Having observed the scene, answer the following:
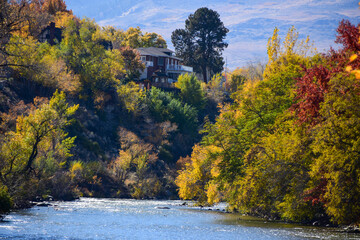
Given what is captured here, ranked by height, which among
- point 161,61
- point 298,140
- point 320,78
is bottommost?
point 298,140

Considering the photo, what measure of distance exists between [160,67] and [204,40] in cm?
1540

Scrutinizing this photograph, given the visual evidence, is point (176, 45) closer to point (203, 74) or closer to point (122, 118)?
point (203, 74)

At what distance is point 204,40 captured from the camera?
440 feet

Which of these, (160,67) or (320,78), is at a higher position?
(160,67)

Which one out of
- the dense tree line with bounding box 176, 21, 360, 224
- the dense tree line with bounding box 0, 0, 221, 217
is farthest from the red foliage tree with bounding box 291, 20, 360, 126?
the dense tree line with bounding box 0, 0, 221, 217

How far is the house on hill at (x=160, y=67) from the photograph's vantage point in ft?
400

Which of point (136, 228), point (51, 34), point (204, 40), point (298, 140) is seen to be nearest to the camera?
point (136, 228)

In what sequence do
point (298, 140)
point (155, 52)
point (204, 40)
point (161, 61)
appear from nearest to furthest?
point (298, 140) < point (155, 52) < point (161, 61) < point (204, 40)

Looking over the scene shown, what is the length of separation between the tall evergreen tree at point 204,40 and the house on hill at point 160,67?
377 cm

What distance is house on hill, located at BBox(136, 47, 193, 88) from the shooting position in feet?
400

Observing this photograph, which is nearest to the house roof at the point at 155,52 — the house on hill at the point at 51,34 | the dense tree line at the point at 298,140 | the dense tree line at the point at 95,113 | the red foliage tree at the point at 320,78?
the dense tree line at the point at 95,113

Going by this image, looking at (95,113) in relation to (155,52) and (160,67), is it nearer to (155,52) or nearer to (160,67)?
(160,67)

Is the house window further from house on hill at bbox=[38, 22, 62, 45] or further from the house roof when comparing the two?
house on hill at bbox=[38, 22, 62, 45]

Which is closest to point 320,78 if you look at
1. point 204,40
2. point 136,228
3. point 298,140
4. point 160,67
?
point 298,140
